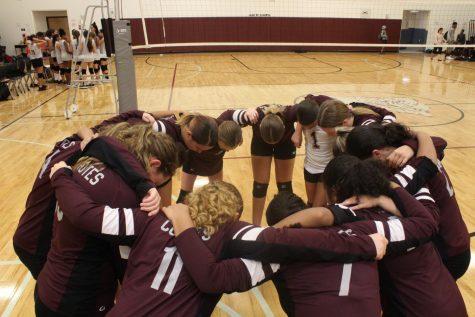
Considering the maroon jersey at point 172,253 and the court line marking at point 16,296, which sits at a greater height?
the maroon jersey at point 172,253

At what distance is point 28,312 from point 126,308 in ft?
6.05

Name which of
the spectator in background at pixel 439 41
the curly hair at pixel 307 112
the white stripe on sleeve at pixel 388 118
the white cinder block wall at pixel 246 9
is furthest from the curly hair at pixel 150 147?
the spectator in background at pixel 439 41

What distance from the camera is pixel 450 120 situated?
8.21 metres

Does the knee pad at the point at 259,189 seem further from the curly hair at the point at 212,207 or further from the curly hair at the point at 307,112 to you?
the curly hair at the point at 212,207

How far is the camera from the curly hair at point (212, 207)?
5.65 ft

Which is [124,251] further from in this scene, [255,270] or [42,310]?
[255,270]

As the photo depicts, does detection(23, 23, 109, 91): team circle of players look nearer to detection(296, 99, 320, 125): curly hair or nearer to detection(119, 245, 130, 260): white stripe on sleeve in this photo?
detection(296, 99, 320, 125): curly hair

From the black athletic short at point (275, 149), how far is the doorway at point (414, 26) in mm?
21327

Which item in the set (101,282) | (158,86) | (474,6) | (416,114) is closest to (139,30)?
(158,86)

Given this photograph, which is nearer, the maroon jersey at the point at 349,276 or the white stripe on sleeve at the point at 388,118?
the maroon jersey at the point at 349,276

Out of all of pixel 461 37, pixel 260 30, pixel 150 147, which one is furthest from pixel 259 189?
pixel 461 37

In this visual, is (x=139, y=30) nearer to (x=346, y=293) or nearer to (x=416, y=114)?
(x=416, y=114)

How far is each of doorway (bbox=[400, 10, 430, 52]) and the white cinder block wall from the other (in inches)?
15.0

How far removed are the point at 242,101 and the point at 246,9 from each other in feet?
39.2
